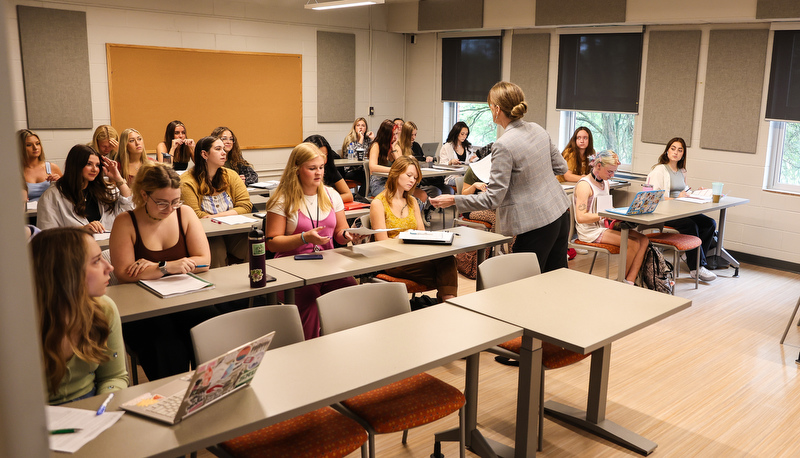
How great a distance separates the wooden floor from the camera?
3223 millimetres

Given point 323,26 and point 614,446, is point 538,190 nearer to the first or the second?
point 614,446

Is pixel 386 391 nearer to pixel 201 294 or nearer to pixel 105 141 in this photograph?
pixel 201 294

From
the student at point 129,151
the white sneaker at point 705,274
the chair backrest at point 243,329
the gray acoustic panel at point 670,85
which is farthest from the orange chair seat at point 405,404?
the gray acoustic panel at point 670,85

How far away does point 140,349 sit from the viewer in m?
3.07

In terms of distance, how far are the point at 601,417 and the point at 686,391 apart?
819mm

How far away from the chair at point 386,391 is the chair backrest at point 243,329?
0.15m

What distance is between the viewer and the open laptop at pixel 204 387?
1815mm

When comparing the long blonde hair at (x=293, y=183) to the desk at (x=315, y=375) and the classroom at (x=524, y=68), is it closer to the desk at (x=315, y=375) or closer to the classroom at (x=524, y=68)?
the desk at (x=315, y=375)

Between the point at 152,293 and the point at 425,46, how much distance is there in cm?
797

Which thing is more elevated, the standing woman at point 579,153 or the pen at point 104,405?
the standing woman at point 579,153

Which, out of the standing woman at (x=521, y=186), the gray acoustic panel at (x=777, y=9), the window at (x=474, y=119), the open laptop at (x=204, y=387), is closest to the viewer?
the open laptop at (x=204, y=387)

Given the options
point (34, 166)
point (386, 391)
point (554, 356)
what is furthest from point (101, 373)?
point (34, 166)

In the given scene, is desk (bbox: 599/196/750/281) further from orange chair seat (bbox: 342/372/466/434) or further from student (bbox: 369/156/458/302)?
orange chair seat (bbox: 342/372/466/434)

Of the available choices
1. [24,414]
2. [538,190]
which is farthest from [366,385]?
[538,190]
